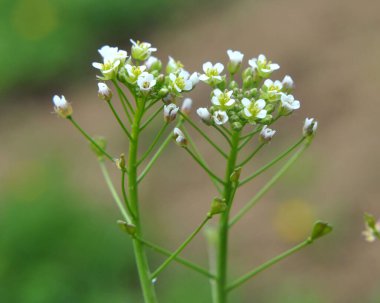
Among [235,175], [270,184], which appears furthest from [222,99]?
[270,184]

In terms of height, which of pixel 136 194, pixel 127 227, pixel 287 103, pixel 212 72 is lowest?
pixel 127 227

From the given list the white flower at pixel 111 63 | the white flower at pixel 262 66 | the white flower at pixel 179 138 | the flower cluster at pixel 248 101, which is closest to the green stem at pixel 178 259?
the white flower at pixel 179 138

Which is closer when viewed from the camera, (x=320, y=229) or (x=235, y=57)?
(x=320, y=229)

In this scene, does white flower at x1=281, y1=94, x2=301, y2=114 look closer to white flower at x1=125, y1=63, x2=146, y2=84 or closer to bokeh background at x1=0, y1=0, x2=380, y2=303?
white flower at x1=125, y1=63, x2=146, y2=84

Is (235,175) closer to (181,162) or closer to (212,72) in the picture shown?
(212,72)

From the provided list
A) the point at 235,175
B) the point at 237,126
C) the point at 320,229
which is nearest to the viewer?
the point at 235,175

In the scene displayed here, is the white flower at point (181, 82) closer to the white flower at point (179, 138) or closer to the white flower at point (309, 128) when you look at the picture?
the white flower at point (179, 138)

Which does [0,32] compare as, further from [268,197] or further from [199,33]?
[268,197]
